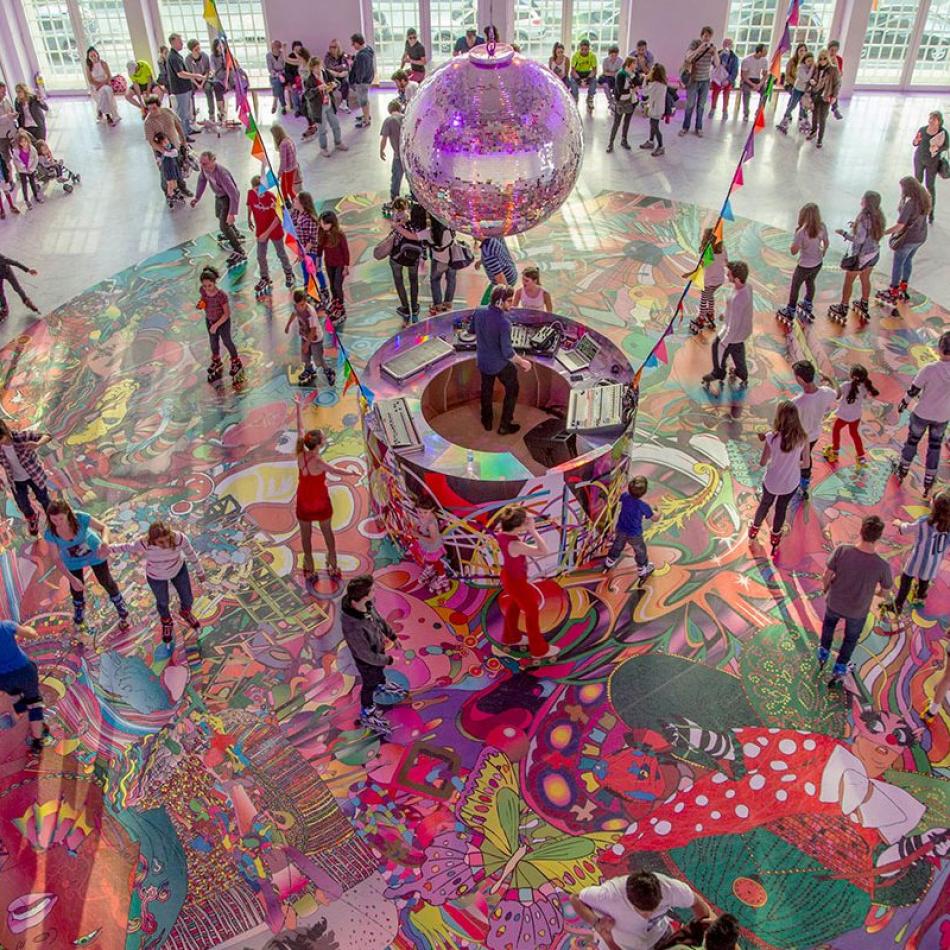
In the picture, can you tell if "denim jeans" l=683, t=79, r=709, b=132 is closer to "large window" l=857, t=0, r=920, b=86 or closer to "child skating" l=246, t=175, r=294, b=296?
"large window" l=857, t=0, r=920, b=86

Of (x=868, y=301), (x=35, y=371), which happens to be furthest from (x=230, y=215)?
(x=868, y=301)

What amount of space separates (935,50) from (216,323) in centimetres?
1588

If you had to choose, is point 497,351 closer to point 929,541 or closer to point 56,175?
point 929,541

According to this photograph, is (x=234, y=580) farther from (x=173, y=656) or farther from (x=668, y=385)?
(x=668, y=385)

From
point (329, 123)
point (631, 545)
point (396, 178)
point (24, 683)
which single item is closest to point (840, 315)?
point (631, 545)

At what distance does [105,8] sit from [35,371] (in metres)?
11.9

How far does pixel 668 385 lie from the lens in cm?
947

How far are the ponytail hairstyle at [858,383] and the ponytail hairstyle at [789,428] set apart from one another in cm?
112

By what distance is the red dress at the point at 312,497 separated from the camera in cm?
691

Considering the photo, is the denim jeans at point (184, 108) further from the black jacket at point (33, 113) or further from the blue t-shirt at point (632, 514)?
the blue t-shirt at point (632, 514)

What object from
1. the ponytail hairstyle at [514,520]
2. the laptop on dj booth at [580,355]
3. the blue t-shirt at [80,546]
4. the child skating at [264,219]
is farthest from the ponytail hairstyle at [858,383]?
the child skating at [264,219]

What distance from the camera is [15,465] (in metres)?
7.39

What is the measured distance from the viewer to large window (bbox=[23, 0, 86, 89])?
18.3 metres

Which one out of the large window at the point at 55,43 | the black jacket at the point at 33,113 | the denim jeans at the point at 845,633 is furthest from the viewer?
the large window at the point at 55,43
